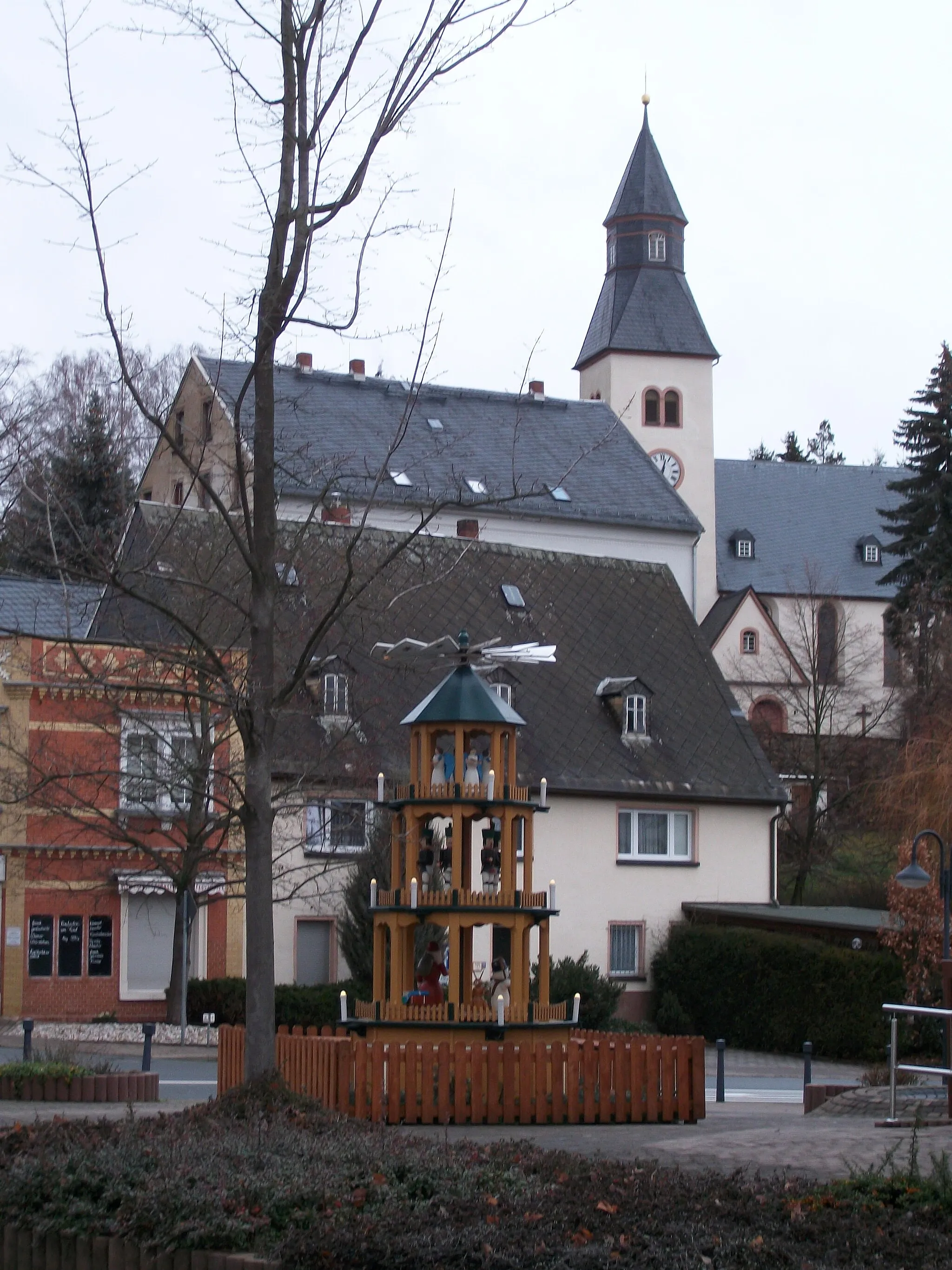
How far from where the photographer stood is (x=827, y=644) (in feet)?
235

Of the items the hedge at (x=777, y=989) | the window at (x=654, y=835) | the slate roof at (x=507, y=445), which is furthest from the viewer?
the slate roof at (x=507, y=445)

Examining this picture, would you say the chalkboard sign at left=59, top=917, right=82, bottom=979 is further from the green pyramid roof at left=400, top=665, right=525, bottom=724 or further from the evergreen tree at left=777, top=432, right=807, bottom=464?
the evergreen tree at left=777, top=432, right=807, bottom=464

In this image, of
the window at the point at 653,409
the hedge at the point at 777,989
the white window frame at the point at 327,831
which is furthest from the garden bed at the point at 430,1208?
the window at the point at 653,409

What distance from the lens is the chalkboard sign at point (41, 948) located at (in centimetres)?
3312

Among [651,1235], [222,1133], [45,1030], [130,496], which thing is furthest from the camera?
[130,496]

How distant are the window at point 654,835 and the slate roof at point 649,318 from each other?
3743 cm

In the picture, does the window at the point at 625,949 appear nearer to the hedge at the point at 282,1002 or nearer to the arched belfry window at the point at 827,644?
the hedge at the point at 282,1002

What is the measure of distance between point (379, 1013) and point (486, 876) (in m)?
1.72

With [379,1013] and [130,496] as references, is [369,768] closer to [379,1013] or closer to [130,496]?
[130,496]

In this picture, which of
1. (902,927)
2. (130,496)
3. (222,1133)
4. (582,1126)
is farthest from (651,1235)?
(130,496)

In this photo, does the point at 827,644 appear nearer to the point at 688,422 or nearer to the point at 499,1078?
the point at 688,422

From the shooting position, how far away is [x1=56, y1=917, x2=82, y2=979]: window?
33375mm

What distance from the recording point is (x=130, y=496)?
123 ft

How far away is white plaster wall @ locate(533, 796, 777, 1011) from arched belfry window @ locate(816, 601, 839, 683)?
18614mm
